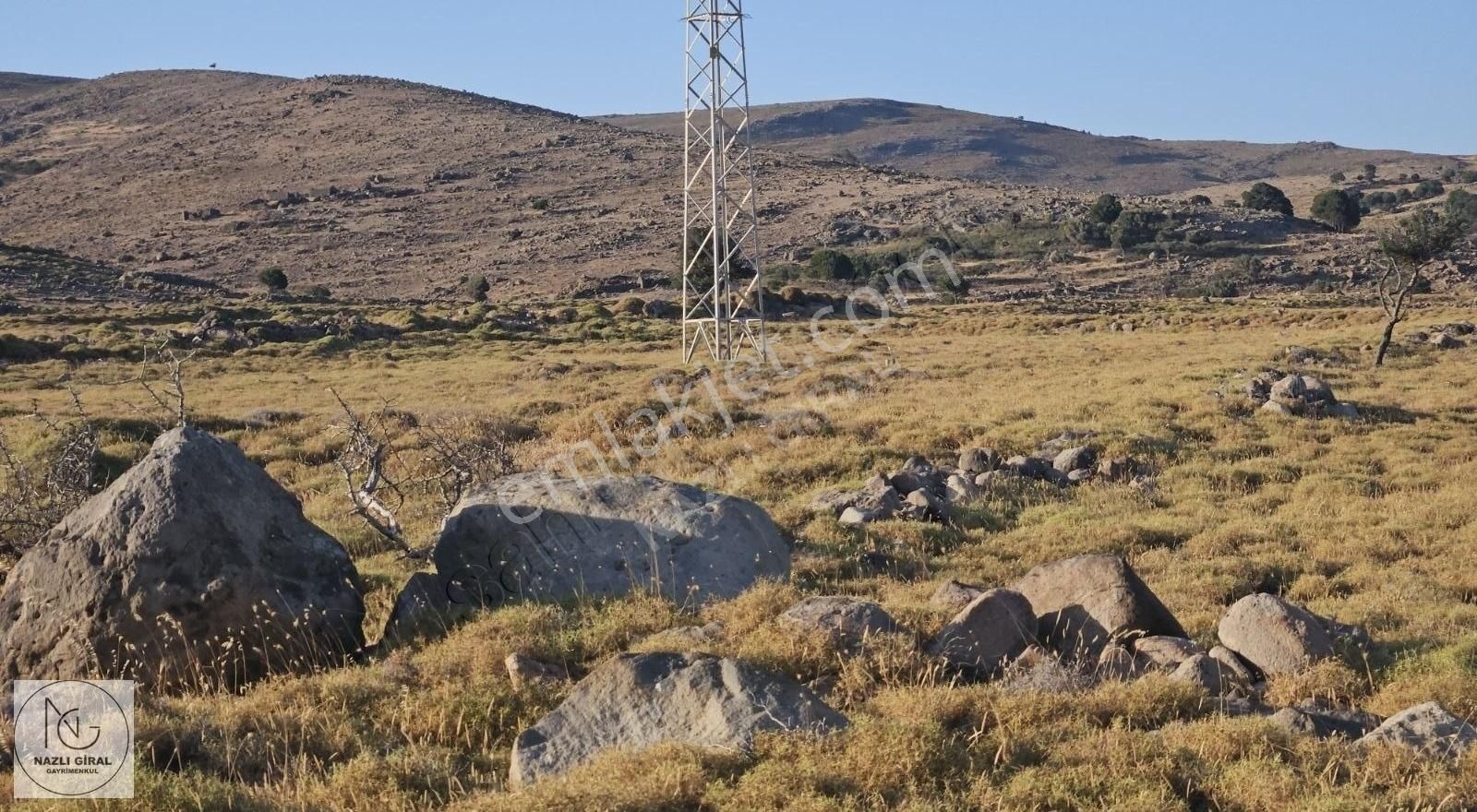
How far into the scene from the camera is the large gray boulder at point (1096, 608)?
749 centimetres

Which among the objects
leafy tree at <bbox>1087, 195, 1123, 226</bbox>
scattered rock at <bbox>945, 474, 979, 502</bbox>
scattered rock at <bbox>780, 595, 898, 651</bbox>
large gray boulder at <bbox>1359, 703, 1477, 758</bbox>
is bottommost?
scattered rock at <bbox>945, 474, 979, 502</bbox>

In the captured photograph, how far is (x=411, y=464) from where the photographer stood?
1548cm

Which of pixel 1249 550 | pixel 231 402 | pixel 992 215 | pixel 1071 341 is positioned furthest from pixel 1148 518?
pixel 992 215

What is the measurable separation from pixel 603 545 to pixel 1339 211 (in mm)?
81667

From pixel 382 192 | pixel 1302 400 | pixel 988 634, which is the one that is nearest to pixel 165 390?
pixel 988 634

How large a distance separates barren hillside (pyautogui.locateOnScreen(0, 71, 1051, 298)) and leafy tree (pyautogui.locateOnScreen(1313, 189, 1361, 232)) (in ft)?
61.1

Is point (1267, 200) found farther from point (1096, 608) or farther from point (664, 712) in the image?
point (664, 712)

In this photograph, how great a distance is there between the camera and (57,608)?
7.32 metres

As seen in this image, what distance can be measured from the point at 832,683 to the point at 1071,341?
1101 inches

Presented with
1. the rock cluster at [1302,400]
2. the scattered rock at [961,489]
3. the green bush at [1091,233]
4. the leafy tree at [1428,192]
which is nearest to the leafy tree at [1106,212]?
the green bush at [1091,233]

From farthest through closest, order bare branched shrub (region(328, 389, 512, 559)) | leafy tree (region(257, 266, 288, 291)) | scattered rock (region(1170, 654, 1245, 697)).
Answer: leafy tree (region(257, 266, 288, 291))
bare branched shrub (region(328, 389, 512, 559))
scattered rock (region(1170, 654, 1245, 697))

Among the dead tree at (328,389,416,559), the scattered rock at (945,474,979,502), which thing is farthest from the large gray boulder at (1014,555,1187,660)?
the dead tree at (328,389,416,559)

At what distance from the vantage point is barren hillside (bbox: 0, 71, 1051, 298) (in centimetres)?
7044

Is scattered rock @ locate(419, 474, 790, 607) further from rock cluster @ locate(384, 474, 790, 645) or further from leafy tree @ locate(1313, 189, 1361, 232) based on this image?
leafy tree @ locate(1313, 189, 1361, 232)
